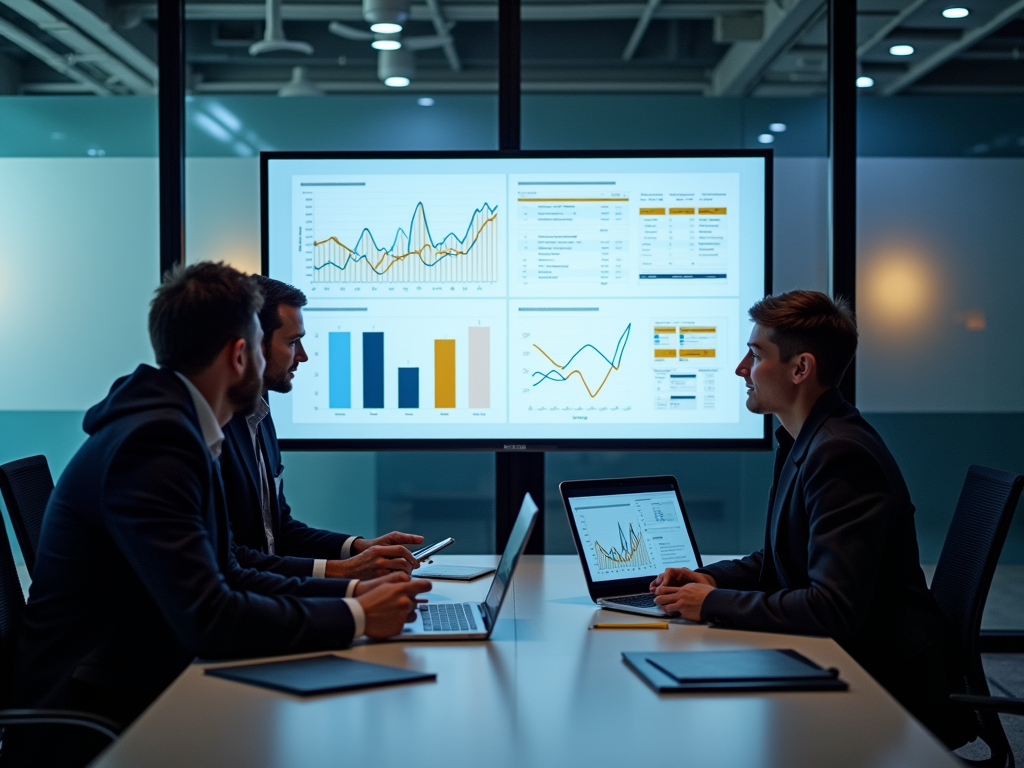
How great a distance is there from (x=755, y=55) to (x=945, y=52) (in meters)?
0.86

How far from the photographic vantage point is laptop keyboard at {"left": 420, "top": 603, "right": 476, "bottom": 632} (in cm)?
214

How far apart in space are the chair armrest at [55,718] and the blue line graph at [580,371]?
2.25 metres

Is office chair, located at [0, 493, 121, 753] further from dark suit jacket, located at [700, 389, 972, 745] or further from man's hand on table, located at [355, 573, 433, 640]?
dark suit jacket, located at [700, 389, 972, 745]

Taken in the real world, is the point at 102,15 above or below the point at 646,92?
above

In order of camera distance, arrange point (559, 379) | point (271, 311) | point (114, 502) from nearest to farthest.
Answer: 1. point (114, 502)
2. point (271, 311)
3. point (559, 379)

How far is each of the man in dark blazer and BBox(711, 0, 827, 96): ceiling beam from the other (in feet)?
6.87

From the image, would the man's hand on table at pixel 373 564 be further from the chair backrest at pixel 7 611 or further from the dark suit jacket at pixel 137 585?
the chair backrest at pixel 7 611

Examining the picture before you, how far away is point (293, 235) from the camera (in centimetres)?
374

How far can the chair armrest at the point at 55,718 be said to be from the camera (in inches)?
66.3

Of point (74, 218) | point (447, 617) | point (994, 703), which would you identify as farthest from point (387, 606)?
point (74, 218)

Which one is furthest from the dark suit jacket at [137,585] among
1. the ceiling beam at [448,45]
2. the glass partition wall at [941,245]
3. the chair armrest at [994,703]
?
the glass partition wall at [941,245]

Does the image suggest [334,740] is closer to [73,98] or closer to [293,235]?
[293,235]

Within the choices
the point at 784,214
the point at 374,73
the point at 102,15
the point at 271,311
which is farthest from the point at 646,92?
the point at 102,15

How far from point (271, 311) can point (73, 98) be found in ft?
6.65
